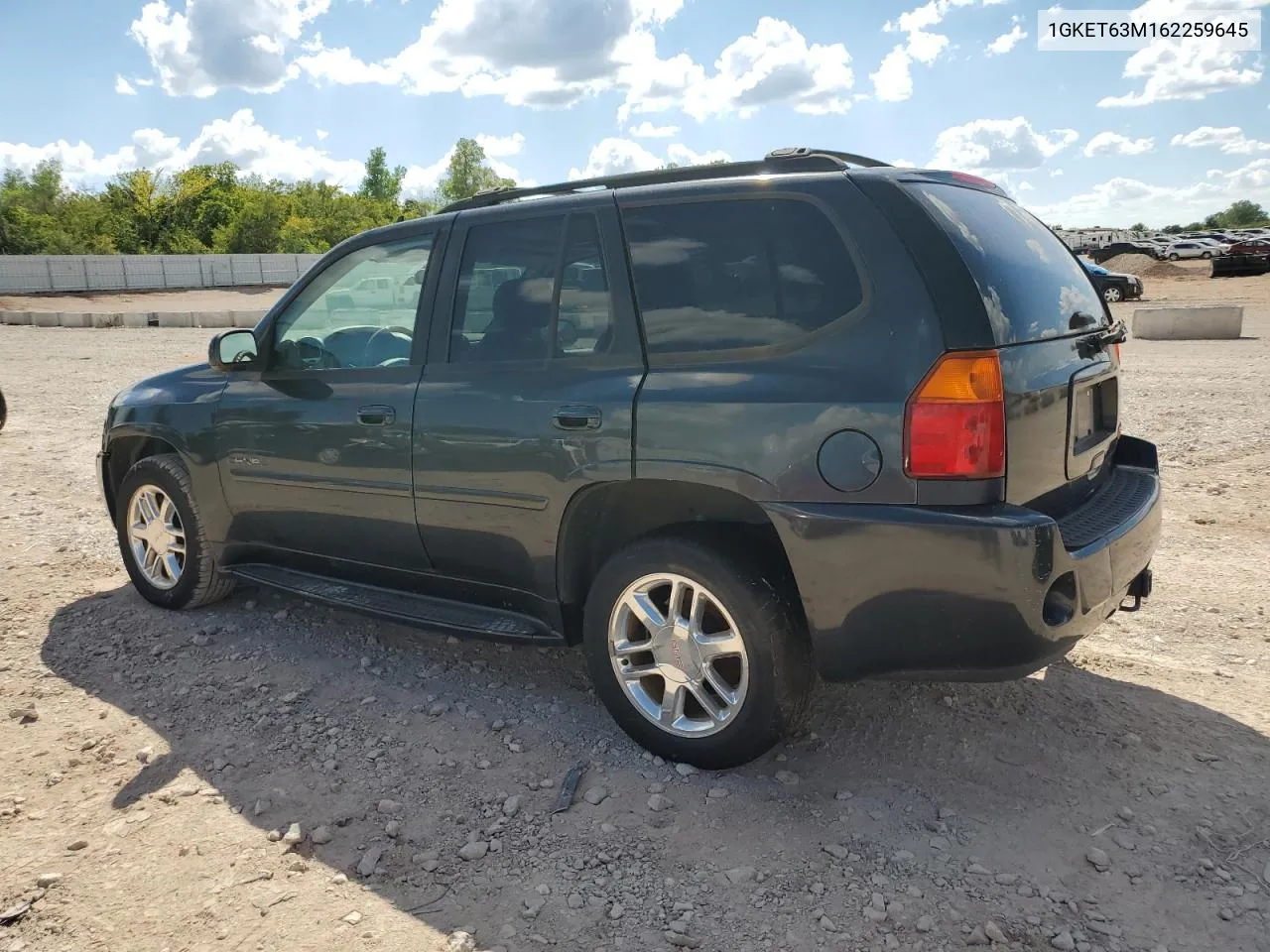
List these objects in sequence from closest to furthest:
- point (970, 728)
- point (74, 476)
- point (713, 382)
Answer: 1. point (713, 382)
2. point (970, 728)
3. point (74, 476)

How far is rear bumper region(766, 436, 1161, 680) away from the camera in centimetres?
275

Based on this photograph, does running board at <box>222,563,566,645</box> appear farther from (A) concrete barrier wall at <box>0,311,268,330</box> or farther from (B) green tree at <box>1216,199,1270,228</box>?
(B) green tree at <box>1216,199,1270,228</box>

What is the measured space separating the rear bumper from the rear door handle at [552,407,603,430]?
0.69 metres

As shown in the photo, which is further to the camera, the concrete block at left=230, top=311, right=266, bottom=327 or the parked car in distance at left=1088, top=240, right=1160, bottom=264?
the parked car in distance at left=1088, top=240, right=1160, bottom=264

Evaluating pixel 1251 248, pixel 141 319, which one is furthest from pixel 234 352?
pixel 1251 248

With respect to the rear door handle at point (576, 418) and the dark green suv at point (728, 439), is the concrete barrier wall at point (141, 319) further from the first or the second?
the rear door handle at point (576, 418)

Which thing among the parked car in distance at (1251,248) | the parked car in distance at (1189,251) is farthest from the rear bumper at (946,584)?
the parked car in distance at (1189,251)

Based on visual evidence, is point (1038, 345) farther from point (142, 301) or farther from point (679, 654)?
point (142, 301)

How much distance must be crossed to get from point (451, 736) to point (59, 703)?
1684mm

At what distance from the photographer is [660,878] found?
282 centimetres

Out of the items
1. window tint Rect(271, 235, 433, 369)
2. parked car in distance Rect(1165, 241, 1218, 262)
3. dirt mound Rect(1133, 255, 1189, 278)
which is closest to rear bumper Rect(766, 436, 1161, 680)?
window tint Rect(271, 235, 433, 369)

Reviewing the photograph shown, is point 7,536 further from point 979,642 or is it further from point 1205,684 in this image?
point 1205,684

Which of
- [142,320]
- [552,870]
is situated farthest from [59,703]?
[142,320]

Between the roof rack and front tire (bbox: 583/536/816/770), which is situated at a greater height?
the roof rack
